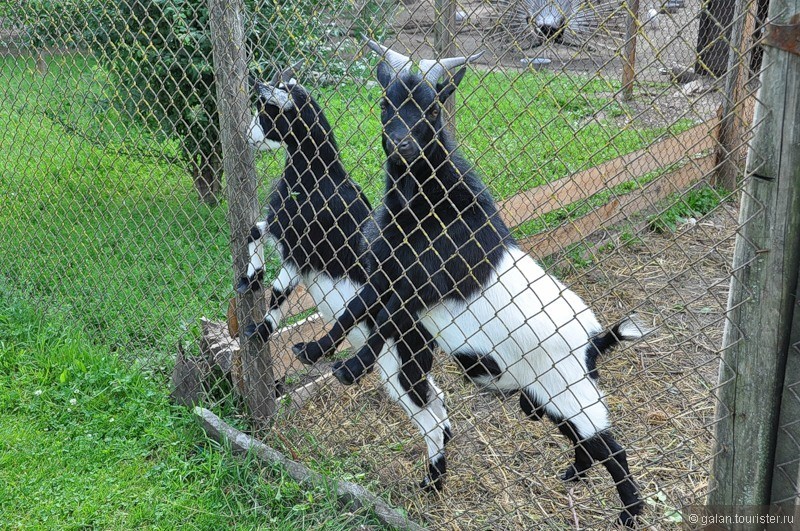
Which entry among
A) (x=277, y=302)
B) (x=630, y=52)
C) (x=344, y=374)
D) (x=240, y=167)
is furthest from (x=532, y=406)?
(x=630, y=52)

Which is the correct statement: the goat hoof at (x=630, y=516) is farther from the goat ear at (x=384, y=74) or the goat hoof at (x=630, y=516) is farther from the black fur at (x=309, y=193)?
the goat ear at (x=384, y=74)

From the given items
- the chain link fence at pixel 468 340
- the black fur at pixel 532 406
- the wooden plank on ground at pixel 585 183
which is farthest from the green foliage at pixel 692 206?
the black fur at pixel 532 406

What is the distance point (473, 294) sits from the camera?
2.75 m

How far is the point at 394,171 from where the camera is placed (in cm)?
286

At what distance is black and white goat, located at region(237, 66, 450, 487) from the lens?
3.06 m

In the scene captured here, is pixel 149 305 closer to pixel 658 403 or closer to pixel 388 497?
pixel 388 497

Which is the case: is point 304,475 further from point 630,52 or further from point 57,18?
point 630,52

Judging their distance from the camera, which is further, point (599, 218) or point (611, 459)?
point (599, 218)

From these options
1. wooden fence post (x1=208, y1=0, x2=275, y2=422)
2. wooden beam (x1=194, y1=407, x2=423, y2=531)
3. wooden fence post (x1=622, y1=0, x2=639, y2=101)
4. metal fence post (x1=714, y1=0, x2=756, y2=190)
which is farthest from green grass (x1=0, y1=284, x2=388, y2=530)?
metal fence post (x1=714, y1=0, x2=756, y2=190)

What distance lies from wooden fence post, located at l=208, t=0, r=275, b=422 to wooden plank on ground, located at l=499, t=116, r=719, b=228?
1.91m

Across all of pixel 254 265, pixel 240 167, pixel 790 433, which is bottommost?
pixel 254 265

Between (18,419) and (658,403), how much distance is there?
3.16 metres

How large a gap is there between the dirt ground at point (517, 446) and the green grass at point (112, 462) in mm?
260

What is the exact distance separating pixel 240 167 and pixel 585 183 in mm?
3035
